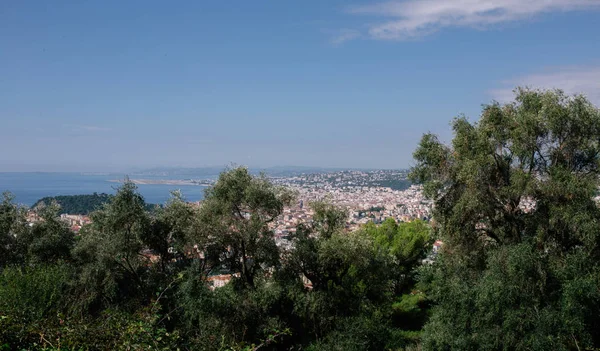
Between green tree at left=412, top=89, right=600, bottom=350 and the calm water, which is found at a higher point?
green tree at left=412, top=89, right=600, bottom=350

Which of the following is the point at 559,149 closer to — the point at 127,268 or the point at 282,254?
the point at 282,254

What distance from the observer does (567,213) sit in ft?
38.7

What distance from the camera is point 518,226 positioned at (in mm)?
13430

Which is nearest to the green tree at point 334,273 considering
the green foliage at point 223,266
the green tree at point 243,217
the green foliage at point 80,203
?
A: the green foliage at point 223,266

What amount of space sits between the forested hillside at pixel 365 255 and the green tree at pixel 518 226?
40 mm

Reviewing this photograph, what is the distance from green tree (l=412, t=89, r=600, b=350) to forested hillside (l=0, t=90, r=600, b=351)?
0.04 meters

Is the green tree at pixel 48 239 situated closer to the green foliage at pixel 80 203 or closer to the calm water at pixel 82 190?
the calm water at pixel 82 190

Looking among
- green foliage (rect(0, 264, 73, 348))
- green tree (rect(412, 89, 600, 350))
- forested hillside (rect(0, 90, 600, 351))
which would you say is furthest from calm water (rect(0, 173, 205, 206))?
green tree (rect(412, 89, 600, 350))

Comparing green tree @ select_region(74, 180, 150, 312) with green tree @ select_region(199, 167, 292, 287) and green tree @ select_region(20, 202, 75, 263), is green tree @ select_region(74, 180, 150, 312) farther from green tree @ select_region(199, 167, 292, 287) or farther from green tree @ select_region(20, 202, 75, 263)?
green tree @ select_region(199, 167, 292, 287)

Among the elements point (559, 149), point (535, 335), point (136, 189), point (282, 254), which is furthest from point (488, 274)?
point (136, 189)

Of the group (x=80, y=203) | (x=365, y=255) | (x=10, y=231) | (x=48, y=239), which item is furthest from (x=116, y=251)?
(x=80, y=203)

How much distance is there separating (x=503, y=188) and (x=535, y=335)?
383 centimetres

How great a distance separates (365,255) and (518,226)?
14.6ft

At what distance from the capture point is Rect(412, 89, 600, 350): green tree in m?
11.4
